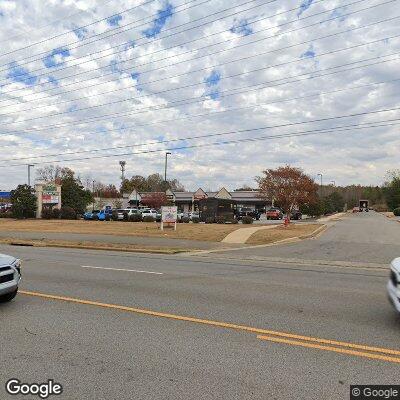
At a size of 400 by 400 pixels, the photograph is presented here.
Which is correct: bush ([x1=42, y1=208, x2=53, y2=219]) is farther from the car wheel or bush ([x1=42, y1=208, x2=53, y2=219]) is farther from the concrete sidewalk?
the car wheel

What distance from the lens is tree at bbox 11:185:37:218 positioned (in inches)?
2062

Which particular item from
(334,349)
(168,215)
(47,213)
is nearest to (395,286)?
(334,349)

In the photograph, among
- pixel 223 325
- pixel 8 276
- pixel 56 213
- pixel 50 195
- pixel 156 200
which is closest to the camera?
pixel 223 325

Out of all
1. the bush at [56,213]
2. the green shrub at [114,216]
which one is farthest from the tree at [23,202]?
the green shrub at [114,216]

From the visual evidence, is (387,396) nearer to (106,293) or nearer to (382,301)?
(382,301)

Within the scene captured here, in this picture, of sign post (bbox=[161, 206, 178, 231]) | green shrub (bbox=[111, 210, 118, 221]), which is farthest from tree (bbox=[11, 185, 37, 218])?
sign post (bbox=[161, 206, 178, 231])

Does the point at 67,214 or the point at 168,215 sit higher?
the point at 168,215

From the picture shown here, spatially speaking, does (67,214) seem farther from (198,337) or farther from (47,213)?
(198,337)

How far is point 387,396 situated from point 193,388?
6.23 feet

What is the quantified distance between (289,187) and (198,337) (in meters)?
36.2

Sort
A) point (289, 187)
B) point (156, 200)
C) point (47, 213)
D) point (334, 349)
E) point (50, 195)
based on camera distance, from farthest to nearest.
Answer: point (156, 200)
point (50, 195)
point (47, 213)
point (289, 187)
point (334, 349)

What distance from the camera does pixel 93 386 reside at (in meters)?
4.31

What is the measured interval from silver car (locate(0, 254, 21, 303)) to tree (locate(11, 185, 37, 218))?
159 feet

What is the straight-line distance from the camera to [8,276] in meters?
7.32
